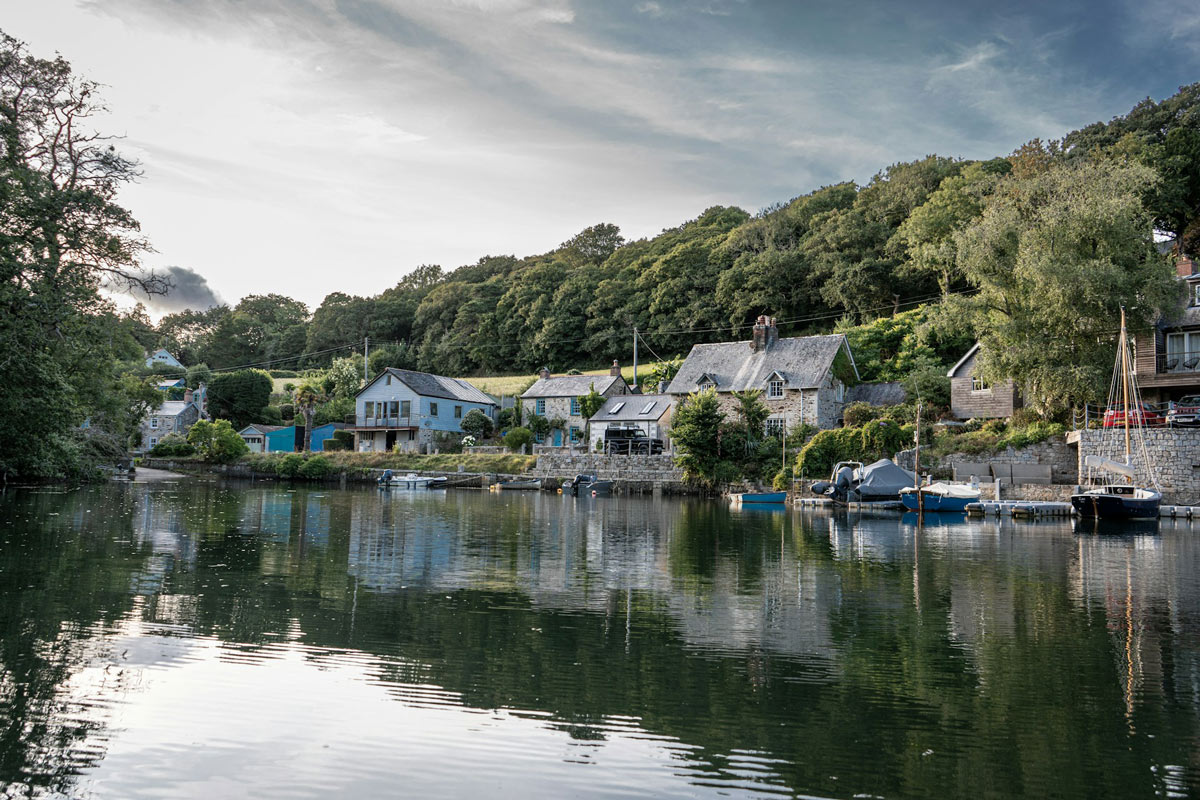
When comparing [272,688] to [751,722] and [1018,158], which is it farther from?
[1018,158]

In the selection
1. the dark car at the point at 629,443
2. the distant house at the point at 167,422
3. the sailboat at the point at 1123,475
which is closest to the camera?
the sailboat at the point at 1123,475

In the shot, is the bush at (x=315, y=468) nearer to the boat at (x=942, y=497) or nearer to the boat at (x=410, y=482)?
the boat at (x=410, y=482)

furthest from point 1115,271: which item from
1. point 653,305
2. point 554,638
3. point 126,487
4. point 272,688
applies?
point 126,487

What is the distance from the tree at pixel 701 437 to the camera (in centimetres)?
4669

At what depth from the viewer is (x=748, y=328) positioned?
2864 inches

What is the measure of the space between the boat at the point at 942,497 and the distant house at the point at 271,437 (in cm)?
5408

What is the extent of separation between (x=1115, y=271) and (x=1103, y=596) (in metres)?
28.0

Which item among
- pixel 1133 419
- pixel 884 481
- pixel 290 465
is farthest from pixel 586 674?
pixel 290 465

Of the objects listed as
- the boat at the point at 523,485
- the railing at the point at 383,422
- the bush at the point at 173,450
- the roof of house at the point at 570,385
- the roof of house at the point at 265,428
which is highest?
the roof of house at the point at 570,385

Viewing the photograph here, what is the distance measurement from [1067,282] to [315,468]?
47942 mm

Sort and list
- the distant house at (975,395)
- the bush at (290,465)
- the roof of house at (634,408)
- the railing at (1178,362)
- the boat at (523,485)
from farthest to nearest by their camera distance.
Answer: the bush at (290,465) < the roof of house at (634,408) < the boat at (523,485) < the distant house at (975,395) < the railing at (1178,362)

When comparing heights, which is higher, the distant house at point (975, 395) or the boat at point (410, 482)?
the distant house at point (975, 395)

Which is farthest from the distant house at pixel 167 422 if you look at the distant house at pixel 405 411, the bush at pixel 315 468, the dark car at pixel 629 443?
the dark car at pixel 629 443

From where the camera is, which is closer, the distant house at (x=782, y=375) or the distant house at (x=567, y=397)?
the distant house at (x=782, y=375)
